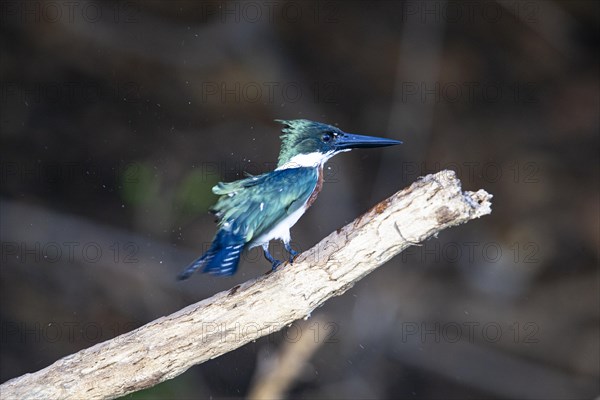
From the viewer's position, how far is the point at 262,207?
3203mm

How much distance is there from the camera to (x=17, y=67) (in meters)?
5.73

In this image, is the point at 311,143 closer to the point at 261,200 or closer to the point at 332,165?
the point at 261,200

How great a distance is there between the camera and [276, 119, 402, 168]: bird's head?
3.46 m

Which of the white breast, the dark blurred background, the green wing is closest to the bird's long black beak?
the green wing

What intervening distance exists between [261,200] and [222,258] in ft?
0.92

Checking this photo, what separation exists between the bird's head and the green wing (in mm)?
139

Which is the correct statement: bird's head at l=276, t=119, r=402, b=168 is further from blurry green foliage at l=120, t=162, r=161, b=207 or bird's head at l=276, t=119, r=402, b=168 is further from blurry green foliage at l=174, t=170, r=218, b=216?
blurry green foliage at l=120, t=162, r=161, b=207

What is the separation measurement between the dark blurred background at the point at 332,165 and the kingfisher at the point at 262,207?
214cm

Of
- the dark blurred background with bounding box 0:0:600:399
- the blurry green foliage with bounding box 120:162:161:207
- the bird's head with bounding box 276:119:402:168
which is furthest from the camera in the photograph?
the dark blurred background with bounding box 0:0:600:399

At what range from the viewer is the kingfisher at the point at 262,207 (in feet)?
10.2

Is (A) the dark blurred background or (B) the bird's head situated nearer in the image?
(B) the bird's head

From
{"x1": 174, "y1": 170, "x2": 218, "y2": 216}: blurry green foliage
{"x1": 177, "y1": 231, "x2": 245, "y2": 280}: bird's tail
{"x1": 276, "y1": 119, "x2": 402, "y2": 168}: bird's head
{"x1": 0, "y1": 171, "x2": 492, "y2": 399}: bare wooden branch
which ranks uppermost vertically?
{"x1": 276, "y1": 119, "x2": 402, "y2": 168}: bird's head

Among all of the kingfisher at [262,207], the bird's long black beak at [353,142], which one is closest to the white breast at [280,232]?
the kingfisher at [262,207]

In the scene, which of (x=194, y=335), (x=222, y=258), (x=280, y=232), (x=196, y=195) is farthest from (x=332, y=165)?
(x=194, y=335)
